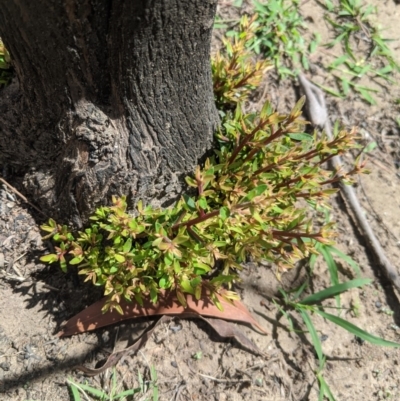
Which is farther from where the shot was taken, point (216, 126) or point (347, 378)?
point (347, 378)

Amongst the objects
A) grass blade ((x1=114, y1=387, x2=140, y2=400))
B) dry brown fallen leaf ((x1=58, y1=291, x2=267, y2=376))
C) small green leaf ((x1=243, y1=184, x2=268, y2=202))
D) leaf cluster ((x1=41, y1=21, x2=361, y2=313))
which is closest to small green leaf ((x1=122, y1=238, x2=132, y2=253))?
leaf cluster ((x1=41, y1=21, x2=361, y2=313))

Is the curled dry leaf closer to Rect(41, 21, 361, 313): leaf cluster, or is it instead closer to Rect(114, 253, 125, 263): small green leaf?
Rect(41, 21, 361, 313): leaf cluster

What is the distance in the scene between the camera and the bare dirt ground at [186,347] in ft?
6.62

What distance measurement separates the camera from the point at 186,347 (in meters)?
2.14

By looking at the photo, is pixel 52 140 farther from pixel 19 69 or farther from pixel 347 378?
pixel 347 378

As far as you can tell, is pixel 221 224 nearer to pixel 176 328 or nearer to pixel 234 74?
pixel 176 328

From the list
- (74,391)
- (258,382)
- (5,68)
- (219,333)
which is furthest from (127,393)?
(5,68)

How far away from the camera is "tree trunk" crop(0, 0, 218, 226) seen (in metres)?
1.40

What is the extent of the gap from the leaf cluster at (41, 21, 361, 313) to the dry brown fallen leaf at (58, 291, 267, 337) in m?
0.18

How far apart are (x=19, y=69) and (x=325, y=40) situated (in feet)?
7.15

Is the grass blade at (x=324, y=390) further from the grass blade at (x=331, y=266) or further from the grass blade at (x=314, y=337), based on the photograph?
the grass blade at (x=331, y=266)

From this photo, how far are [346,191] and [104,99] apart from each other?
1.55 m

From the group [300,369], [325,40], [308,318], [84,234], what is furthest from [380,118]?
[84,234]

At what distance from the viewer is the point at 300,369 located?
2.18 metres
